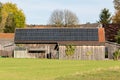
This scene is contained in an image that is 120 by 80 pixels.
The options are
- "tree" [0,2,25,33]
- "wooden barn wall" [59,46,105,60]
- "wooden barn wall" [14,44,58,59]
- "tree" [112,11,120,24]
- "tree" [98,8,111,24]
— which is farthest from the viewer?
"tree" [98,8,111,24]

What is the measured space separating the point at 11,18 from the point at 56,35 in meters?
32.6

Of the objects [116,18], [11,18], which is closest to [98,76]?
[116,18]

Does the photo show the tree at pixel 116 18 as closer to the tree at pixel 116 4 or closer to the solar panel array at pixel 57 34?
the tree at pixel 116 4

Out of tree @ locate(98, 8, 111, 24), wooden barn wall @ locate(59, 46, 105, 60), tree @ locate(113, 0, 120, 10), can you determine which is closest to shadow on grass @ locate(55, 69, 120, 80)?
wooden barn wall @ locate(59, 46, 105, 60)

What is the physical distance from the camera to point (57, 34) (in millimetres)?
73938

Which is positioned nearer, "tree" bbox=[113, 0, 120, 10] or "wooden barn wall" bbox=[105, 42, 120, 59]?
"wooden barn wall" bbox=[105, 42, 120, 59]

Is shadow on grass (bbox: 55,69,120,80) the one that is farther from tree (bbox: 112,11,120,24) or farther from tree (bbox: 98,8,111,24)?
tree (bbox: 98,8,111,24)

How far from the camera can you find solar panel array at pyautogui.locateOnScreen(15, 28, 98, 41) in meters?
72.1

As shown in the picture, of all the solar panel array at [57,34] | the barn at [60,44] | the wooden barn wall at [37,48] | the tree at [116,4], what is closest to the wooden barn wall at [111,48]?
the barn at [60,44]

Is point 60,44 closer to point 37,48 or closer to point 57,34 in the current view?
point 37,48

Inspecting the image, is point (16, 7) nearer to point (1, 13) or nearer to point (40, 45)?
point (1, 13)

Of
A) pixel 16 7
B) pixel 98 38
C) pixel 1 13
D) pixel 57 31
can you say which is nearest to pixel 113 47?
pixel 98 38

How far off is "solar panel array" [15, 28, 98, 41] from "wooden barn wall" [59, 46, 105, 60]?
344 centimetres

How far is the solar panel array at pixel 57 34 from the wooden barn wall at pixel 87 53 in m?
3.44
